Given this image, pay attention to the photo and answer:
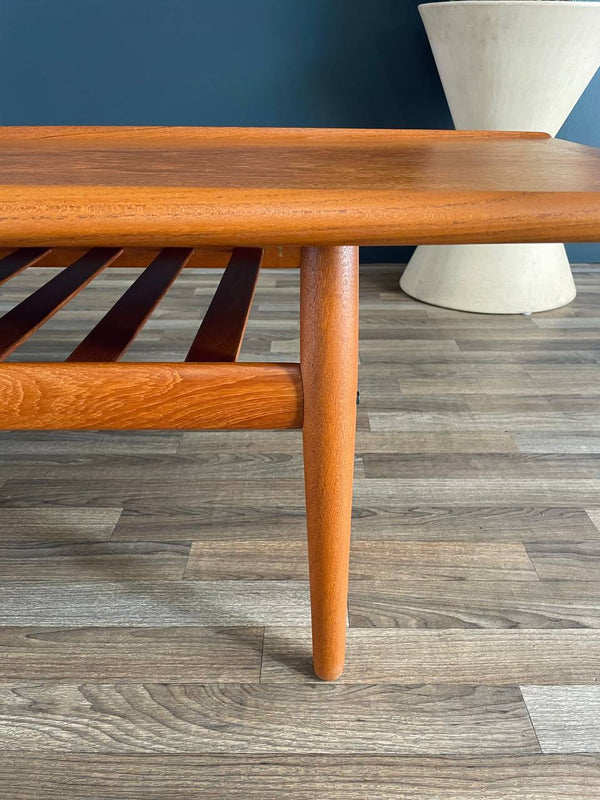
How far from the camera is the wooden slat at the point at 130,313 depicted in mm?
573

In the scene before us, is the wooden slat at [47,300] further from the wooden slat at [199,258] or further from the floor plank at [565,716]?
the floor plank at [565,716]

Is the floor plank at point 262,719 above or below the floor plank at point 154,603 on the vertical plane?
above

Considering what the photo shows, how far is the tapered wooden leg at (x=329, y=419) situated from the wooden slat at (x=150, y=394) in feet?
0.07

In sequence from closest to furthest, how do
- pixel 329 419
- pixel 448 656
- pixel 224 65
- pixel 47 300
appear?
pixel 329 419 < pixel 448 656 < pixel 47 300 < pixel 224 65

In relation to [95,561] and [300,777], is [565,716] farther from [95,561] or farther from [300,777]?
[95,561]

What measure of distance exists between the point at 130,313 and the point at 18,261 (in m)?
0.26

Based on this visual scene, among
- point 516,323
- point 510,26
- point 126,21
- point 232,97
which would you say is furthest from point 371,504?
point 126,21

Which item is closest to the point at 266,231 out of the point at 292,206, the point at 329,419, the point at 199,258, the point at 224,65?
the point at 292,206

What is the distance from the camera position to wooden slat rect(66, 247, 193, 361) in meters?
0.57

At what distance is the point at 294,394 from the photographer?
0.51 m

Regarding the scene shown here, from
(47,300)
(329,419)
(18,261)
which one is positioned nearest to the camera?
(329,419)

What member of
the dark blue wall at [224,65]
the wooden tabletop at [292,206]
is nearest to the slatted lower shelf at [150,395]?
the wooden tabletop at [292,206]

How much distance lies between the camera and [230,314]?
26.2 inches

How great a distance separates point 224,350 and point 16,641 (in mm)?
331
